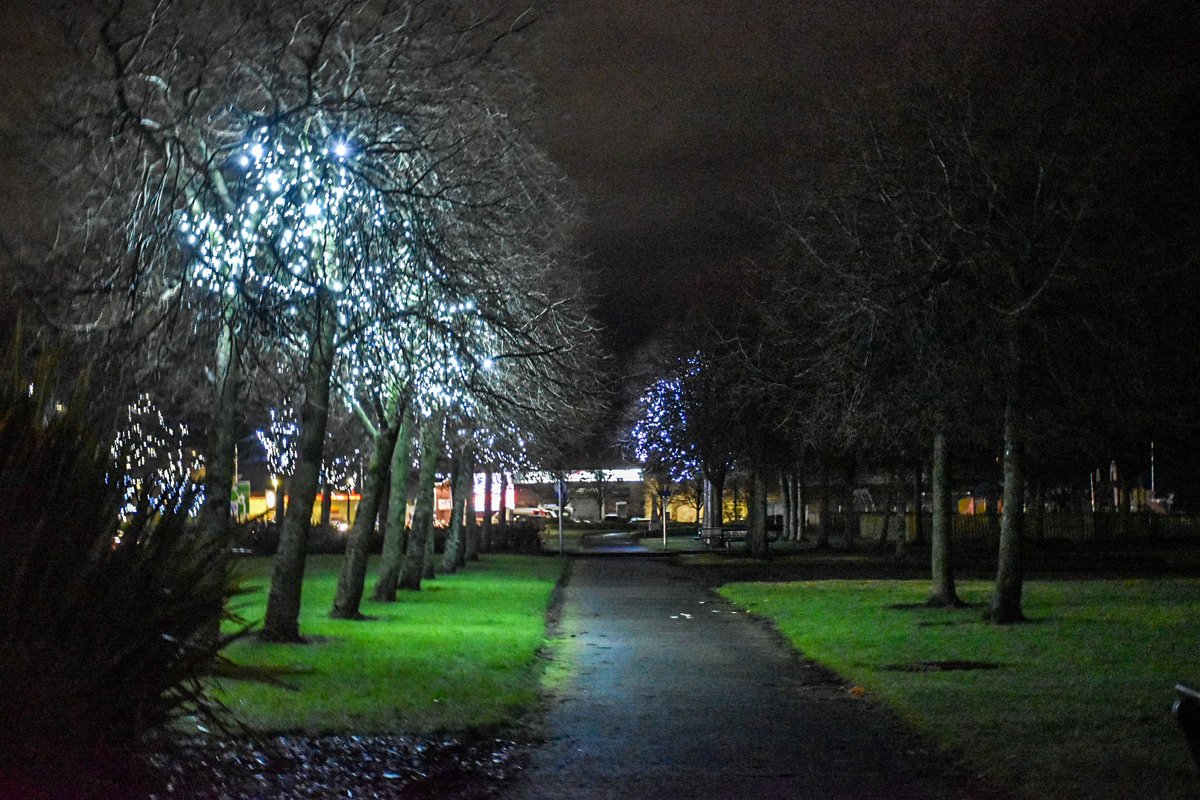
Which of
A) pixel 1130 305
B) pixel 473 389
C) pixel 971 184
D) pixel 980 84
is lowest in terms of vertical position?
pixel 473 389

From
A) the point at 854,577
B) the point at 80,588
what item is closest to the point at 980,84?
the point at 80,588

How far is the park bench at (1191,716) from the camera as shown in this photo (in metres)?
7.61

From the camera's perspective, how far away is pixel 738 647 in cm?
1848

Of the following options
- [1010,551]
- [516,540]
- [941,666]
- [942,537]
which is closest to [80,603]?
[941,666]

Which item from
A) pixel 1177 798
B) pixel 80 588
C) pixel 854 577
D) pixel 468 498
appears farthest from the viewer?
pixel 468 498

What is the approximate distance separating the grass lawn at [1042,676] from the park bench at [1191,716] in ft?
2.66

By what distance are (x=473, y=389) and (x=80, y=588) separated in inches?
270

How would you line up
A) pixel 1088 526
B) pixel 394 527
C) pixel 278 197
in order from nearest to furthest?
1. pixel 278 197
2. pixel 394 527
3. pixel 1088 526

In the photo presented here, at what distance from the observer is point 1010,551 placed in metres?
20.7

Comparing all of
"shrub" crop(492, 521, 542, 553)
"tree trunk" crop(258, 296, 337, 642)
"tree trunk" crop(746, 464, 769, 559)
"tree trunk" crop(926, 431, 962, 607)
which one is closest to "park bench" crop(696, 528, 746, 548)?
"tree trunk" crop(746, 464, 769, 559)

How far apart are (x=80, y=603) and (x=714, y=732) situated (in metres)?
6.10

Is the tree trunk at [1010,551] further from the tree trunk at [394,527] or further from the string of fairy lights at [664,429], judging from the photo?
the string of fairy lights at [664,429]

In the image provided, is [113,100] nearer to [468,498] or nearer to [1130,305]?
[1130,305]

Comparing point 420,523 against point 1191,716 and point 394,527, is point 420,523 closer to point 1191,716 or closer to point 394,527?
point 394,527
